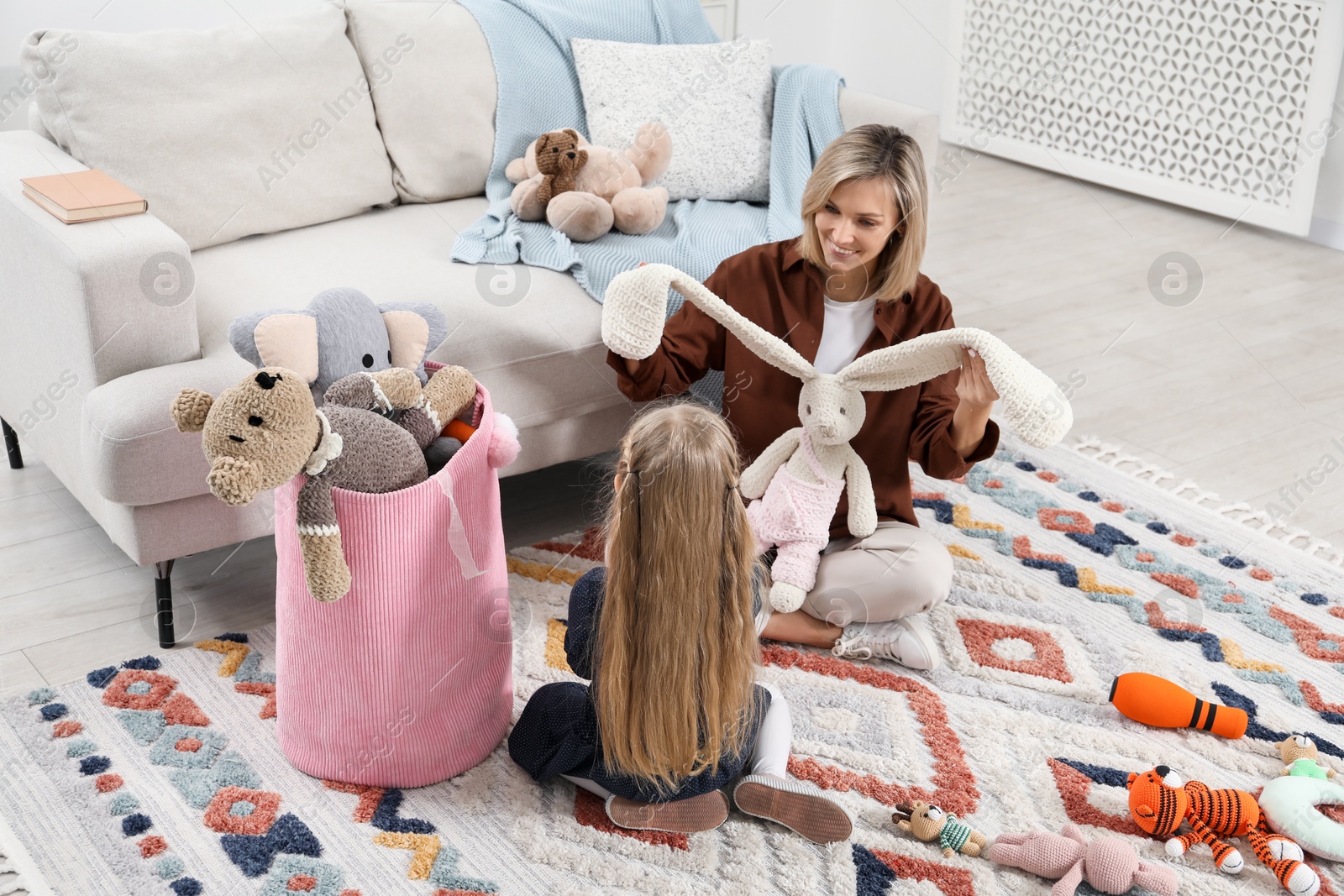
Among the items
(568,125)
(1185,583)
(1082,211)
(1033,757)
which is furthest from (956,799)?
(1082,211)

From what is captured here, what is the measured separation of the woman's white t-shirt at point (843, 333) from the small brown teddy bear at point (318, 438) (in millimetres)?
587

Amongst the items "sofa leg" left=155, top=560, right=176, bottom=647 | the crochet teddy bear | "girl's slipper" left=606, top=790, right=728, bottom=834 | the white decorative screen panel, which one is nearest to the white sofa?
"sofa leg" left=155, top=560, right=176, bottom=647

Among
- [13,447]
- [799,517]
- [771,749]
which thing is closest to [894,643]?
[799,517]

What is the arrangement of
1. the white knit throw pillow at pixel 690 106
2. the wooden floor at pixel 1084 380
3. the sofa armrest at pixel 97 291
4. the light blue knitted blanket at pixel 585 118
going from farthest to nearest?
the white knit throw pillow at pixel 690 106
the light blue knitted blanket at pixel 585 118
the wooden floor at pixel 1084 380
the sofa armrest at pixel 97 291

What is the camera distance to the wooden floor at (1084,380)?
185 centimetres

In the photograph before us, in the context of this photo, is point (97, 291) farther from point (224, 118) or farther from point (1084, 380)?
point (1084, 380)

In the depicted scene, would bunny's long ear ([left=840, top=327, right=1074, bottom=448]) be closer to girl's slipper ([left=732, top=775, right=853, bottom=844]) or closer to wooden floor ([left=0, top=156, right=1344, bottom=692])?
girl's slipper ([left=732, top=775, right=853, bottom=844])

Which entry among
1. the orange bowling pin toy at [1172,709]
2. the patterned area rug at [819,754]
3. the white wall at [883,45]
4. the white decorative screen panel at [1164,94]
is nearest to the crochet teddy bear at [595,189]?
the patterned area rug at [819,754]

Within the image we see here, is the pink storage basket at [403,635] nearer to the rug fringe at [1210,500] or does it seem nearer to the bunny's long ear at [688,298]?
the bunny's long ear at [688,298]

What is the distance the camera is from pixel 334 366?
4.89 ft

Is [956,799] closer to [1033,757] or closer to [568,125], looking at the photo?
[1033,757]

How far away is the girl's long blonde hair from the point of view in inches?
49.8

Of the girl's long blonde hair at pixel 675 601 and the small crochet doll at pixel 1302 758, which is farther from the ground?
the girl's long blonde hair at pixel 675 601

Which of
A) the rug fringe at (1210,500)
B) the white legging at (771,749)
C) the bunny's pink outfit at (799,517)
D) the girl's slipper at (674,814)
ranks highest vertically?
the bunny's pink outfit at (799,517)
